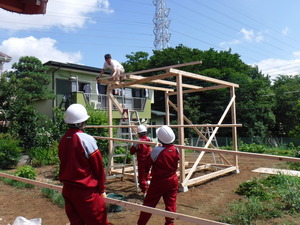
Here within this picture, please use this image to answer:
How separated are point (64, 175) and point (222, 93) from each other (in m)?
24.7

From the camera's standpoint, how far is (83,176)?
104 inches

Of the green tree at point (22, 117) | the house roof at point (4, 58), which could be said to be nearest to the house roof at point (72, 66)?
the house roof at point (4, 58)

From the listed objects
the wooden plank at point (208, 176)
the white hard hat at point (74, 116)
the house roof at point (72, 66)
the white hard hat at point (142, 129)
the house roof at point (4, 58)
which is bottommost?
the wooden plank at point (208, 176)

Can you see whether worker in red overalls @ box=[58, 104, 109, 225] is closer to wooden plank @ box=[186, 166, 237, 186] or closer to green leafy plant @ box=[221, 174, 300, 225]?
green leafy plant @ box=[221, 174, 300, 225]

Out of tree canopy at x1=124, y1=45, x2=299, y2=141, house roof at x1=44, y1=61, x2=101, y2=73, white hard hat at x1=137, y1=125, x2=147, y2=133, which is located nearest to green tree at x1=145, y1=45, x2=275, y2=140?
tree canopy at x1=124, y1=45, x2=299, y2=141

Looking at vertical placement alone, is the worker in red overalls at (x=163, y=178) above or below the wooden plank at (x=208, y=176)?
above

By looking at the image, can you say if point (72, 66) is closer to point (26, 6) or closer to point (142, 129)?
point (142, 129)

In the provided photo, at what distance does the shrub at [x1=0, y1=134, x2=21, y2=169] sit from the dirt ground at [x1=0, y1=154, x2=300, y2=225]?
2.86 m

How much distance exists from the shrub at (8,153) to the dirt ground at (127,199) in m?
2.86

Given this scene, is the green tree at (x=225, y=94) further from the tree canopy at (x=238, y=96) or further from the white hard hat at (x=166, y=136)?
the white hard hat at (x=166, y=136)

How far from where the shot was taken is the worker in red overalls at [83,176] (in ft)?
8.63

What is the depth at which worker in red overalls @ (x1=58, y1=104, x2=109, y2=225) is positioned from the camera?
2.63 meters

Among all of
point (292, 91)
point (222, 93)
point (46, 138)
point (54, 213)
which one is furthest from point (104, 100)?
point (292, 91)

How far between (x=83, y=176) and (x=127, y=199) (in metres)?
3.13
